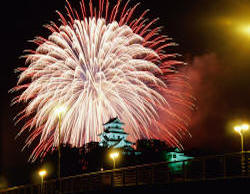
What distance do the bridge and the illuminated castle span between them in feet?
183

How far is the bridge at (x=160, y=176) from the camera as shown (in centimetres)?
1623

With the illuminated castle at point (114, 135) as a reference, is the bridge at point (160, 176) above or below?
below

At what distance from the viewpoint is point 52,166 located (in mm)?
70688

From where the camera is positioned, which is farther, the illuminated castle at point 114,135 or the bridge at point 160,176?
the illuminated castle at point 114,135

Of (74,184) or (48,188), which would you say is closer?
(74,184)

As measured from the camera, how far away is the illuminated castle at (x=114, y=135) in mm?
86500

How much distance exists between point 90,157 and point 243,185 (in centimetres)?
5747

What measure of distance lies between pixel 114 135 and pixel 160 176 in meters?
67.8

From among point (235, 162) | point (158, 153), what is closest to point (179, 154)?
point (158, 153)

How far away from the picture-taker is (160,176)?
2136 centimetres

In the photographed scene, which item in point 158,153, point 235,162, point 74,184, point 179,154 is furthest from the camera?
point 179,154

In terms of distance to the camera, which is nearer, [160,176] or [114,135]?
[160,176]

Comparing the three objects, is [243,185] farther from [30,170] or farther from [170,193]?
[30,170]

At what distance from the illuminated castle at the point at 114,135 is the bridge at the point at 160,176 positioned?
55763 millimetres
